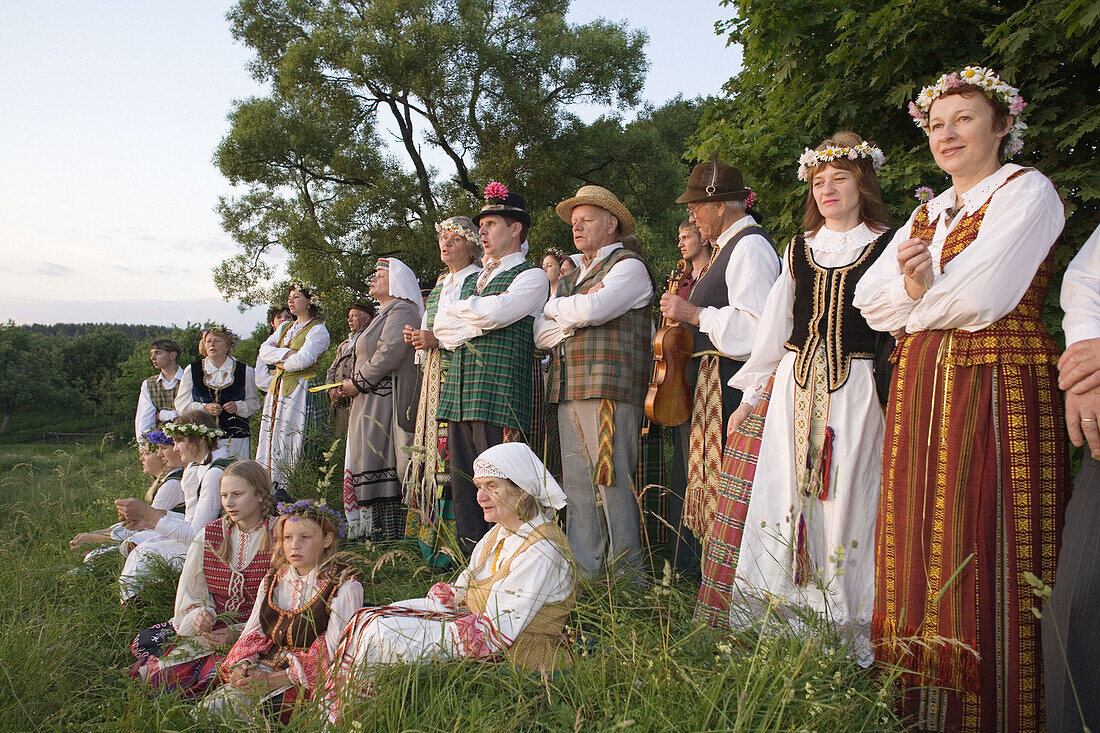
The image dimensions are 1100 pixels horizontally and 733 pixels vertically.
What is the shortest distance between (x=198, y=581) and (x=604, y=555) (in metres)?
1.80

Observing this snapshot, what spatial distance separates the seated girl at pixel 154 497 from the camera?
453cm

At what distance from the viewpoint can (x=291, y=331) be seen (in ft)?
24.4

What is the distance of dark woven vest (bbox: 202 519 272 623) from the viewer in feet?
11.6

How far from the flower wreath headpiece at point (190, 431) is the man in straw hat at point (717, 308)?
111 inches

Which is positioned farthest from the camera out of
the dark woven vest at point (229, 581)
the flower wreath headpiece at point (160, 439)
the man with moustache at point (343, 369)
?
the man with moustache at point (343, 369)

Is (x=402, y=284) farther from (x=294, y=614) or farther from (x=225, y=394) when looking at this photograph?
(x=294, y=614)

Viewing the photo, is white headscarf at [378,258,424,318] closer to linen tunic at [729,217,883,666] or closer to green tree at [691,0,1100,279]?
green tree at [691,0,1100,279]

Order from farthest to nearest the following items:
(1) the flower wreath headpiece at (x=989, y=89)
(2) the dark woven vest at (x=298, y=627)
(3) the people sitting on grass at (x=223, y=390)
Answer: (3) the people sitting on grass at (x=223, y=390) < (2) the dark woven vest at (x=298, y=627) < (1) the flower wreath headpiece at (x=989, y=89)

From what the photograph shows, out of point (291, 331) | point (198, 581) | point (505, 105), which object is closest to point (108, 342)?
point (505, 105)

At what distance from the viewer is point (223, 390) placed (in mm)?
7363

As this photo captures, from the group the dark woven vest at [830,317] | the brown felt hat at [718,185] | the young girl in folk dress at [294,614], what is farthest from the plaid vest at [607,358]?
the young girl in folk dress at [294,614]

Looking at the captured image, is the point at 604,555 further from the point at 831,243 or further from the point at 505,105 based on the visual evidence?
the point at 505,105

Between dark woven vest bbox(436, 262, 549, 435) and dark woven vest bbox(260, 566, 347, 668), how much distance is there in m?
1.26

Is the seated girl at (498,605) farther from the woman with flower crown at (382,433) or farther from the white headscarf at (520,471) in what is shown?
the woman with flower crown at (382,433)
